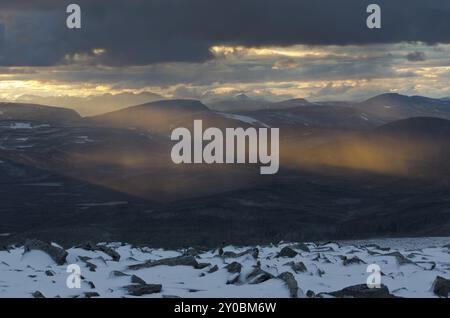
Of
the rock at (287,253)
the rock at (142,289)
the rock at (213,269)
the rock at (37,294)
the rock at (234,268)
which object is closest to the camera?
the rock at (37,294)

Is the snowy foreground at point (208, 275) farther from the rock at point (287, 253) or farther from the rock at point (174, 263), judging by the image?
the rock at point (287, 253)

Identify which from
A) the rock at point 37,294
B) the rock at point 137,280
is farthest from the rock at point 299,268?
the rock at point 37,294

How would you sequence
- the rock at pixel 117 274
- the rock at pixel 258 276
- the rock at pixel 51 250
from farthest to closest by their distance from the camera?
the rock at pixel 51 250
the rock at pixel 117 274
the rock at pixel 258 276

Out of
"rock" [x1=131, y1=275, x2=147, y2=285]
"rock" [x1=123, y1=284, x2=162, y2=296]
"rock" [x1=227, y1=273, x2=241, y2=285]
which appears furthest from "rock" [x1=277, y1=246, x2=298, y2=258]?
"rock" [x1=123, y1=284, x2=162, y2=296]

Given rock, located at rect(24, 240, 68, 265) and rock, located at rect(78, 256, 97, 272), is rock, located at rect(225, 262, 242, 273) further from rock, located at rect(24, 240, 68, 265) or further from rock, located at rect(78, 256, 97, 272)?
rock, located at rect(24, 240, 68, 265)

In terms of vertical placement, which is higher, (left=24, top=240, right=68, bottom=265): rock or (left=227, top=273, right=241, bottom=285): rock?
(left=24, top=240, right=68, bottom=265): rock

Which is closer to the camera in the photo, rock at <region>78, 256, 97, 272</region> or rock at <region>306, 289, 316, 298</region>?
rock at <region>306, 289, 316, 298</region>
